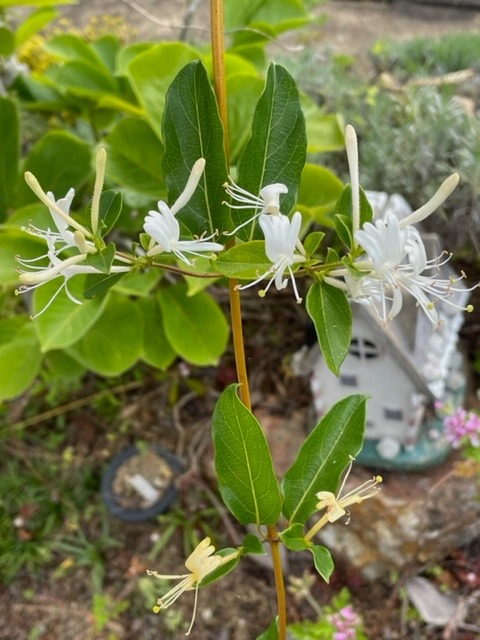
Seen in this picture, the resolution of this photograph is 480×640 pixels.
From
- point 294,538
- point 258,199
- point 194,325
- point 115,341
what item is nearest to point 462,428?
Answer: point 194,325

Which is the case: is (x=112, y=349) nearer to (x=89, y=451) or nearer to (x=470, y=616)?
(x=89, y=451)

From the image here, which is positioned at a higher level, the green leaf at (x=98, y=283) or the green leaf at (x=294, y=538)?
the green leaf at (x=98, y=283)

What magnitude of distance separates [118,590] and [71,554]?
0.43ft

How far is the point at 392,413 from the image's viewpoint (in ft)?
3.40

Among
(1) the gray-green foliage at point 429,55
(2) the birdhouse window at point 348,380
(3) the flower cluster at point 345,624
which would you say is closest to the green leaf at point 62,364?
(2) the birdhouse window at point 348,380

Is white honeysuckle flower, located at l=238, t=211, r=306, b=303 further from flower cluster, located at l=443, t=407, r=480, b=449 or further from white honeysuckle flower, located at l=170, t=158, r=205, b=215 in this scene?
flower cluster, located at l=443, t=407, r=480, b=449

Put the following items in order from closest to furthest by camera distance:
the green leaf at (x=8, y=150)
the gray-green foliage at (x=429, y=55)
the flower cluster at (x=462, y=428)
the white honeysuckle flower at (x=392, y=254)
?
the white honeysuckle flower at (x=392, y=254)
the green leaf at (x=8, y=150)
the flower cluster at (x=462, y=428)
the gray-green foliage at (x=429, y=55)

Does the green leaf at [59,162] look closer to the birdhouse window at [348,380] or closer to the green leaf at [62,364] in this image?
the green leaf at [62,364]

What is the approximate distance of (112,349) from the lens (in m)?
0.95

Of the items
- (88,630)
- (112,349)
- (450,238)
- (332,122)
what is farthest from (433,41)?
(88,630)

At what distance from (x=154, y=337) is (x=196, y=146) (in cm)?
70

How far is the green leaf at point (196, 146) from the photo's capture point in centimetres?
32

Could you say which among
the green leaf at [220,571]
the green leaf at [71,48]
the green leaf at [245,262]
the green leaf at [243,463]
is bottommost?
the green leaf at [220,571]

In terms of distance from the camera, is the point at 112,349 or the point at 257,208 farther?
the point at 112,349
